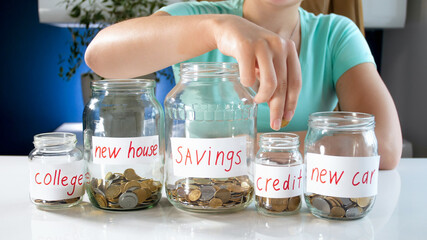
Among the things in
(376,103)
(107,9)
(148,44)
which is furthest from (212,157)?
(107,9)

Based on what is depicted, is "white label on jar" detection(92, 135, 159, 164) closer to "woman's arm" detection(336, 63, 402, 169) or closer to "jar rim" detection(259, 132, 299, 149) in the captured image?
"jar rim" detection(259, 132, 299, 149)

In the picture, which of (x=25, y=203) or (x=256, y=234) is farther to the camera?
(x=25, y=203)

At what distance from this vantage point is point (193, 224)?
1.70 feet

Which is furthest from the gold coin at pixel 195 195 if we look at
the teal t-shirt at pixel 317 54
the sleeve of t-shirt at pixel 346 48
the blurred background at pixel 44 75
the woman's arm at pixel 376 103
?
the blurred background at pixel 44 75

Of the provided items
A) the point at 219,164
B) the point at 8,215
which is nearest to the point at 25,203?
the point at 8,215

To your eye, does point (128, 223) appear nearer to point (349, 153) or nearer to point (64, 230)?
point (64, 230)

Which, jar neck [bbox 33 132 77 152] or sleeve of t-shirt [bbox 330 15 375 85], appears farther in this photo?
sleeve of t-shirt [bbox 330 15 375 85]

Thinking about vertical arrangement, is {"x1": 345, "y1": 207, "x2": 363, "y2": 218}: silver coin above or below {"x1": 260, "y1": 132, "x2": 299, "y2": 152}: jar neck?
below

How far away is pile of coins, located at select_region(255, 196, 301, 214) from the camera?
1.77 feet

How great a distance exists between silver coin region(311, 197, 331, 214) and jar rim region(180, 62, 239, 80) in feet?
0.62

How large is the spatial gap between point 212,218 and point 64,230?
18 cm

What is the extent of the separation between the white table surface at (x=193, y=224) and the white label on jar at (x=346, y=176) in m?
0.04

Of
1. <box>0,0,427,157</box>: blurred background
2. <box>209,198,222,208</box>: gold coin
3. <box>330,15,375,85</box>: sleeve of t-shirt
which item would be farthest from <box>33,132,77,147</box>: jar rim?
<box>0,0,427,157</box>: blurred background

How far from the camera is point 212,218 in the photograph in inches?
21.2
